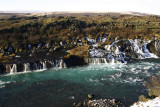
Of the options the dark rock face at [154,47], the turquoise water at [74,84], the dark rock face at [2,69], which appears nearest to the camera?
the turquoise water at [74,84]

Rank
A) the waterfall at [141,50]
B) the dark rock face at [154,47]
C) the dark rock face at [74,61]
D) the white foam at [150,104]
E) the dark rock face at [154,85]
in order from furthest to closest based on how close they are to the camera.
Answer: the dark rock face at [154,47] < the waterfall at [141,50] < the dark rock face at [74,61] < the dark rock face at [154,85] < the white foam at [150,104]

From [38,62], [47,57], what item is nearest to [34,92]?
Result: [38,62]

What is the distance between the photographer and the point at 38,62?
140 feet

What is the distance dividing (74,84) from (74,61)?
43.3 ft

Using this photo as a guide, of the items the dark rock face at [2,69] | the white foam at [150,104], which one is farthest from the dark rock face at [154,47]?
the dark rock face at [2,69]

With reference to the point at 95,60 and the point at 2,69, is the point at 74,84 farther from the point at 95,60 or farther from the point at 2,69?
the point at 2,69

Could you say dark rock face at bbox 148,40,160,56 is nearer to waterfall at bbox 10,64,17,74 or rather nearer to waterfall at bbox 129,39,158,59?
waterfall at bbox 129,39,158,59

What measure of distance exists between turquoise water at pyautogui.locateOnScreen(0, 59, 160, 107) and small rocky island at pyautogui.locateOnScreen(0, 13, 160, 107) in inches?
106

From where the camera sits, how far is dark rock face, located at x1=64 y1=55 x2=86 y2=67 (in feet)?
144

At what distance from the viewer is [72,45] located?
55062 mm

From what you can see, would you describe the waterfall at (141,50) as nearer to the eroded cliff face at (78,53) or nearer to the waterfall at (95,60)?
the eroded cliff face at (78,53)

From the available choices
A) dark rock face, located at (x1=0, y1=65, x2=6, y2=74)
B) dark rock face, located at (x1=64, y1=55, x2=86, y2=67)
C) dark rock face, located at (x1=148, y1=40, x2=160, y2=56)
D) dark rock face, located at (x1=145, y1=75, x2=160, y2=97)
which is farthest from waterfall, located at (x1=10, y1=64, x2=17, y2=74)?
dark rock face, located at (x1=148, y1=40, x2=160, y2=56)

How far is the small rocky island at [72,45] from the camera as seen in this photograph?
43.3 m

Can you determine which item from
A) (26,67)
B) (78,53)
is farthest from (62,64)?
(26,67)
